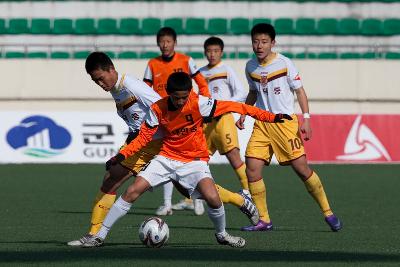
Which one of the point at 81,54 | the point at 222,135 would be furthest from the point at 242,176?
the point at 81,54

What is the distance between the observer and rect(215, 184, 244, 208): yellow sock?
9547 mm

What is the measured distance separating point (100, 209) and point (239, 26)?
17.5 metres

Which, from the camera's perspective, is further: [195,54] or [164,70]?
[195,54]

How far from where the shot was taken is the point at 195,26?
26.3 m

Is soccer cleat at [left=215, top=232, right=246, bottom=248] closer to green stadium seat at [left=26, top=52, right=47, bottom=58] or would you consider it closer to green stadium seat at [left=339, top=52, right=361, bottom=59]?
green stadium seat at [left=26, top=52, right=47, bottom=58]

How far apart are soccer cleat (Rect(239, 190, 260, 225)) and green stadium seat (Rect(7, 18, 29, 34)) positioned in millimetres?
16734

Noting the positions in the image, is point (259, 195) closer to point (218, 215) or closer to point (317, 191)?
point (317, 191)

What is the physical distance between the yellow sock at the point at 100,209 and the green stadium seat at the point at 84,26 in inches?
680

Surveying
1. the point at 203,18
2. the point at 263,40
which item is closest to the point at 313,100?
the point at 203,18

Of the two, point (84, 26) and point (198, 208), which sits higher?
point (84, 26)

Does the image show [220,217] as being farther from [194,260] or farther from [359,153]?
[359,153]

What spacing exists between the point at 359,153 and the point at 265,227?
1110 centimetres

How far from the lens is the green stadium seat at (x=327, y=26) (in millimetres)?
26938

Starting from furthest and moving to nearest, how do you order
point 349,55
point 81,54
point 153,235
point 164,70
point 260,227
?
1. point 349,55
2. point 81,54
3. point 164,70
4. point 260,227
5. point 153,235
